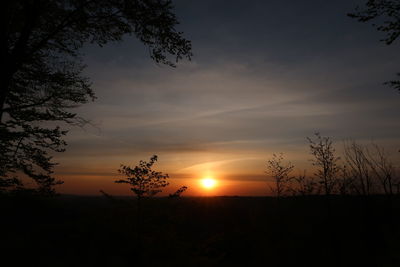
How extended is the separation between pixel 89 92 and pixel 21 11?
10.5 ft

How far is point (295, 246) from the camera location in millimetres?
20562

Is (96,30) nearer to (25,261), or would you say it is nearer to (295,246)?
(25,261)

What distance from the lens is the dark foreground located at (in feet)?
39.4

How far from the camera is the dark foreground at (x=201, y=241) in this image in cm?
1202

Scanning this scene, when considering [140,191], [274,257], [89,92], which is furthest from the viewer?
[274,257]

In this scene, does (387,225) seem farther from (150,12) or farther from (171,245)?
(150,12)

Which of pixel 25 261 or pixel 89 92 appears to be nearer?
pixel 89 92

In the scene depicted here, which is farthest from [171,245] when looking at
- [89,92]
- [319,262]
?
[319,262]

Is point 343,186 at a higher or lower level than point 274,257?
higher

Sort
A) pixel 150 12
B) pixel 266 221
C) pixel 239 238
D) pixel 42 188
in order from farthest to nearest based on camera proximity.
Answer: pixel 239 238, pixel 266 221, pixel 42 188, pixel 150 12

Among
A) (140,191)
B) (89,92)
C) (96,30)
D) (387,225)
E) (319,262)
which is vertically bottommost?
(319,262)

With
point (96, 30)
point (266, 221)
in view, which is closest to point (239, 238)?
point (266, 221)

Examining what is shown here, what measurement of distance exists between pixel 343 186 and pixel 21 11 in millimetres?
21350

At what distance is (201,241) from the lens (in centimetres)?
2139
